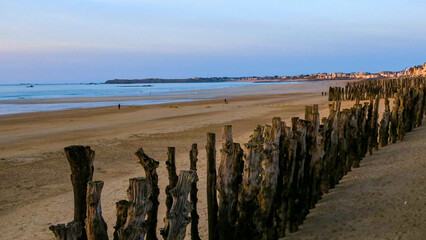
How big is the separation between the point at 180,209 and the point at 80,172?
0.97 m

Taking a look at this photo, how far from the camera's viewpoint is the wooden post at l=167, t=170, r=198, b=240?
3408mm

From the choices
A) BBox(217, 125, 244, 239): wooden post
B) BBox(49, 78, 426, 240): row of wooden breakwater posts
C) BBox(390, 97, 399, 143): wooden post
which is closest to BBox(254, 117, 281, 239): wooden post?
BBox(49, 78, 426, 240): row of wooden breakwater posts

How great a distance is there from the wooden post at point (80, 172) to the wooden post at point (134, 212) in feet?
1.88

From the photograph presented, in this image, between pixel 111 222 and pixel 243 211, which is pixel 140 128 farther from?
pixel 243 211

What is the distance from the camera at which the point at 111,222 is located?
5.61m

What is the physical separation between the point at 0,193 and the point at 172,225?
5.52 m

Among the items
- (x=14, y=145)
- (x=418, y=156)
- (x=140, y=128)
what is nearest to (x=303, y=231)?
(x=418, y=156)

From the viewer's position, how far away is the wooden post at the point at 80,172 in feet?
11.2

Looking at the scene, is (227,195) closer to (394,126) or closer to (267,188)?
(267,188)

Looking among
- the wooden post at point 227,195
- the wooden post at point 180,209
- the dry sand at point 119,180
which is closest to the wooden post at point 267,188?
the wooden post at point 227,195

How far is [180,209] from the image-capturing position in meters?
3.47

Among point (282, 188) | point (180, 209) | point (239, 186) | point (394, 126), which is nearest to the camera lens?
point (180, 209)

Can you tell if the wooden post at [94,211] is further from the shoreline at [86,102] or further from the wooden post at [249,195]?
the shoreline at [86,102]

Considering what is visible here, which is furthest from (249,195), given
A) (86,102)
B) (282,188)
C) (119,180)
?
(86,102)
